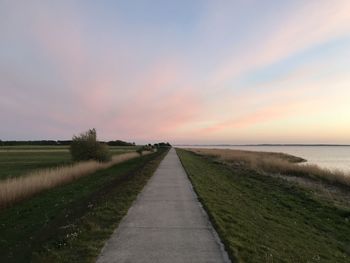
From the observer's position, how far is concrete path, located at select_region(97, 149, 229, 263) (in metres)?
6.02

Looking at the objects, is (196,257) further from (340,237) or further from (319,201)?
(319,201)

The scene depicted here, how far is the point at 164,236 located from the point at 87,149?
38.8 metres

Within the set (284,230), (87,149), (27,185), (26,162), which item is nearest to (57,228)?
(284,230)

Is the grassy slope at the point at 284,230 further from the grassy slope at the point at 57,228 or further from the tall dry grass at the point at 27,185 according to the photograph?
the tall dry grass at the point at 27,185

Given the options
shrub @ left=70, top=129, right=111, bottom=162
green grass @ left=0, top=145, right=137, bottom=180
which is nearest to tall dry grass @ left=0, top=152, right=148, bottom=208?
green grass @ left=0, top=145, right=137, bottom=180

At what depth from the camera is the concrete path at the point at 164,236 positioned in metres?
6.02

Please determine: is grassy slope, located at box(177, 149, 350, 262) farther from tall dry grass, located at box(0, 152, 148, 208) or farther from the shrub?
the shrub

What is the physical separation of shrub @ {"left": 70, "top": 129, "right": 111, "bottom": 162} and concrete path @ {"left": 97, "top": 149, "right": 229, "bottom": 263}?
34186 millimetres

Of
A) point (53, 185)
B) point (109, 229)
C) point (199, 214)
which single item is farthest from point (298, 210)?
point (53, 185)

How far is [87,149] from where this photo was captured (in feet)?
147

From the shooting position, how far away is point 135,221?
28.5ft

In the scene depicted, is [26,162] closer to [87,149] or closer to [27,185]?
[87,149]

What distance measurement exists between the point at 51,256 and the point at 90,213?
3.69 meters

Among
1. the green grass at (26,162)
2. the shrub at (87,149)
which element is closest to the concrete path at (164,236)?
the green grass at (26,162)
